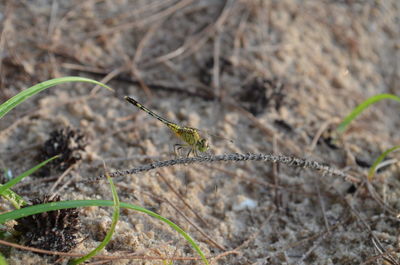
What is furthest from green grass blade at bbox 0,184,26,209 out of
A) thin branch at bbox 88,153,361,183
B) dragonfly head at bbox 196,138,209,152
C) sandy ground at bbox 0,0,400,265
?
dragonfly head at bbox 196,138,209,152

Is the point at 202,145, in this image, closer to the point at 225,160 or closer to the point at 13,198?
the point at 225,160

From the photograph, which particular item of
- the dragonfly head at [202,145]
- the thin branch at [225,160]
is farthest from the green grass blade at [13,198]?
the dragonfly head at [202,145]

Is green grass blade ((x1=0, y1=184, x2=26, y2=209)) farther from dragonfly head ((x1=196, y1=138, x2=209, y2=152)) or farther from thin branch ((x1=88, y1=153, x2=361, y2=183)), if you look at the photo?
dragonfly head ((x1=196, y1=138, x2=209, y2=152))

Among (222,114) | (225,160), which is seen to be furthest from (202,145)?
(222,114)

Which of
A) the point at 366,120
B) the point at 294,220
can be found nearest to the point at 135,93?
the point at 294,220

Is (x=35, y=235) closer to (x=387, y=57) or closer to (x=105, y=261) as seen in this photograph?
(x=105, y=261)

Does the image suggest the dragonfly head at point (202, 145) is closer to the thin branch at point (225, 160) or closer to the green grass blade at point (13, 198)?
the thin branch at point (225, 160)
